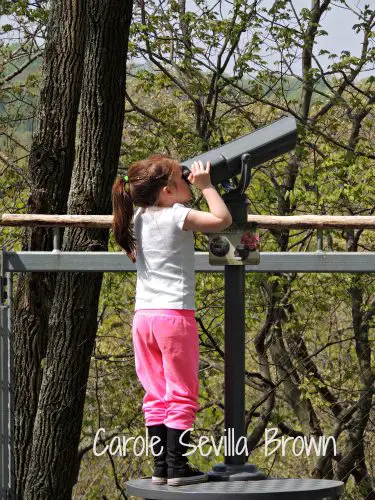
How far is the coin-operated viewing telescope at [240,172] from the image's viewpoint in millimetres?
2424

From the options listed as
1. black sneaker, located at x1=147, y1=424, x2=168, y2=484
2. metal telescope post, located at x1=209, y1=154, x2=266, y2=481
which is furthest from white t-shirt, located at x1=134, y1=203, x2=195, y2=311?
black sneaker, located at x1=147, y1=424, x2=168, y2=484

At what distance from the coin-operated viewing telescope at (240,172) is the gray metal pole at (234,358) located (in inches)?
2.7

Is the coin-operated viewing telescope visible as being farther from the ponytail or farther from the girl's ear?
the ponytail

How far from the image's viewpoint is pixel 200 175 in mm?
2391

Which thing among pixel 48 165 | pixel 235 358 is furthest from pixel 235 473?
pixel 48 165

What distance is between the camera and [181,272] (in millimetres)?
2457

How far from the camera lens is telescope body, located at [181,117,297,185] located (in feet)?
7.94

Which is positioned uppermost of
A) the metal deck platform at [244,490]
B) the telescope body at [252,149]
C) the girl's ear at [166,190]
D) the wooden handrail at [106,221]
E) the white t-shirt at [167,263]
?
the telescope body at [252,149]

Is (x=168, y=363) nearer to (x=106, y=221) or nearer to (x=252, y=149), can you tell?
(x=252, y=149)

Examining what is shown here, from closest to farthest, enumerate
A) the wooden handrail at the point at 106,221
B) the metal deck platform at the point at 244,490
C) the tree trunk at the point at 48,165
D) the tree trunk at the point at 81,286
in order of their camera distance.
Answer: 1. the metal deck platform at the point at 244,490
2. the wooden handrail at the point at 106,221
3. the tree trunk at the point at 81,286
4. the tree trunk at the point at 48,165

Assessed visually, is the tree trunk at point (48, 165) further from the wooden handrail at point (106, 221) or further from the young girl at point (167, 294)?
the young girl at point (167, 294)

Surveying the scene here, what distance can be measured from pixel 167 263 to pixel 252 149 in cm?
35

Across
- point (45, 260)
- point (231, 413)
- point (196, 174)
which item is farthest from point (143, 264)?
point (45, 260)

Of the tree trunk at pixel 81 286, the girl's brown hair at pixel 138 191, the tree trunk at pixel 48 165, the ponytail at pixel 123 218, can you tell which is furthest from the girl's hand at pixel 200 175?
the tree trunk at pixel 48 165
